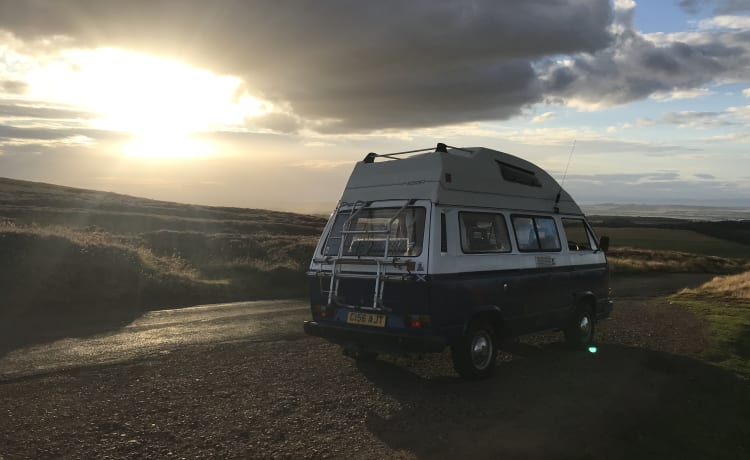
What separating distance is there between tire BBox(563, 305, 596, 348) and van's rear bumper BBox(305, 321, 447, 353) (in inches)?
146

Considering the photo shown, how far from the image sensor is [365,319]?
7238mm

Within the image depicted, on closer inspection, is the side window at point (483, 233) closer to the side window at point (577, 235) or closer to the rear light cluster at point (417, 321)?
the rear light cluster at point (417, 321)

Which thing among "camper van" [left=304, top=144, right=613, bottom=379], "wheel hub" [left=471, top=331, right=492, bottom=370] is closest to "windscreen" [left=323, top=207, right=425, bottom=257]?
"camper van" [left=304, top=144, right=613, bottom=379]

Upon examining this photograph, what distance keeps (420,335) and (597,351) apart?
4411 mm

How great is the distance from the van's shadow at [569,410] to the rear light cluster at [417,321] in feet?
2.83

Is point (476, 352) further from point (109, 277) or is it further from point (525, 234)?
point (109, 277)

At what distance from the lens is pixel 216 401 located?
6469mm

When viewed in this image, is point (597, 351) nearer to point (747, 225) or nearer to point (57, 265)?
point (57, 265)

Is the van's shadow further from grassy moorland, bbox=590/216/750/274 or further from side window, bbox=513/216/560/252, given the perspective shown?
grassy moorland, bbox=590/216/750/274

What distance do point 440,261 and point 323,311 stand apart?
1883 millimetres

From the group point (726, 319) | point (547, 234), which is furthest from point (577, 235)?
point (726, 319)

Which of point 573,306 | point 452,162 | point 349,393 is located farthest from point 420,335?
point 573,306

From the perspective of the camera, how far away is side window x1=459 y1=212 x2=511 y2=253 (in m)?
7.49

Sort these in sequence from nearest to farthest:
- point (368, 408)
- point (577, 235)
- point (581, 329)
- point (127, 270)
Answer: point (368, 408) → point (581, 329) → point (577, 235) → point (127, 270)
